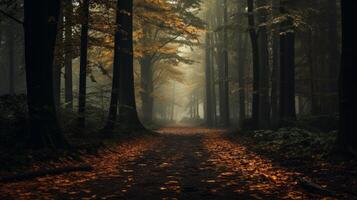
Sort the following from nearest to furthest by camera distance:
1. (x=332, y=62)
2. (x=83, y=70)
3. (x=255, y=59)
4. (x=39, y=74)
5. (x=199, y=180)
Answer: (x=199, y=180) < (x=39, y=74) < (x=83, y=70) < (x=255, y=59) < (x=332, y=62)

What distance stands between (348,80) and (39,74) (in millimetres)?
7985

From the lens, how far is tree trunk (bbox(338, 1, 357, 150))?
8.94 meters

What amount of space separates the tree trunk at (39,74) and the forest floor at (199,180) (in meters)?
1.30

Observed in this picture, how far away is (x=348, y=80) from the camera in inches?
354

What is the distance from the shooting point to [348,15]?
9055 mm

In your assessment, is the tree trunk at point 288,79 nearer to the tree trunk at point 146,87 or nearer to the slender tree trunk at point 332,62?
the slender tree trunk at point 332,62

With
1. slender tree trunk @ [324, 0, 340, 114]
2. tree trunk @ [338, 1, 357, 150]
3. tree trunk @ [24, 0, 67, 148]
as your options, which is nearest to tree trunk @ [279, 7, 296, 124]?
slender tree trunk @ [324, 0, 340, 114]

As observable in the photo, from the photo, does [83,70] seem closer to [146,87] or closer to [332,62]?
[332,62]

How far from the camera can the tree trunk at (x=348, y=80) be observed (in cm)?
894

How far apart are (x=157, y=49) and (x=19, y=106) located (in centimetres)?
1603

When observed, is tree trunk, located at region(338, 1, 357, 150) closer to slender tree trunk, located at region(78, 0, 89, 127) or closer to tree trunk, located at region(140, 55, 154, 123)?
slender tree trunk, located at region(78, 0, 89, 127)

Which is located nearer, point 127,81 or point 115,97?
point 115,97

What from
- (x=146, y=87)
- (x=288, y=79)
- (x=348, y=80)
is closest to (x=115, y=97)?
(x=288, y=79)

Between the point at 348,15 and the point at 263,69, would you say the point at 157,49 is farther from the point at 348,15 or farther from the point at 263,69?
the point at 348,15
